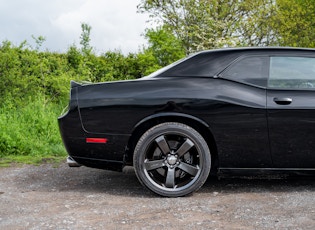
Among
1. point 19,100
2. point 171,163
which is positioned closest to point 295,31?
point 19,100

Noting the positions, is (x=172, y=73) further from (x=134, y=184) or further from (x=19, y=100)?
(x=19, y=100)

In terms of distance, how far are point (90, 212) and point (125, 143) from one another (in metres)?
0.89

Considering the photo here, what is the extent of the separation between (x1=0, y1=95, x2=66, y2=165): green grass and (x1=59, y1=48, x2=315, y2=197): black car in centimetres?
244

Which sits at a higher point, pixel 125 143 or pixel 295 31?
pixel 295 31

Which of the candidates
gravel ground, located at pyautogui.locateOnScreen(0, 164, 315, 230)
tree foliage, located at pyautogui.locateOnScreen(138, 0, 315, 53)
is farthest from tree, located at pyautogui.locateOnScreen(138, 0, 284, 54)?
gravel ground, located at pyautogui.locateOnScreen(0, 164, 315, 230)

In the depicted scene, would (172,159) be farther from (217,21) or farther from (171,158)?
(217,21)

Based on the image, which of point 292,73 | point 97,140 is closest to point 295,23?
point 292,73

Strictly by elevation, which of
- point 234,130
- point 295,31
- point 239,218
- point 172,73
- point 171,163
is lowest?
point 239,218

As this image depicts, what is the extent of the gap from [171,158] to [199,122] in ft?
1.49

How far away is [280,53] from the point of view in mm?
5219

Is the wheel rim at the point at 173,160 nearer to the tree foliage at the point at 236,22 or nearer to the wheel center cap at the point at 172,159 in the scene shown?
the wheel center cap at the point at 172,159

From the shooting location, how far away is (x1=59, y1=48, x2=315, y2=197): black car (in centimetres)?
497

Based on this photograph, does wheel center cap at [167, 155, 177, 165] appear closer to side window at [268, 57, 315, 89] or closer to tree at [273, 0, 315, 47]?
side window at [268, 57, 315, 89]

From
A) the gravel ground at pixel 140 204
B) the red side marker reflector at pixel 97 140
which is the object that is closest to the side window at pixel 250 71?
the gravel ground at pixel 140 204
